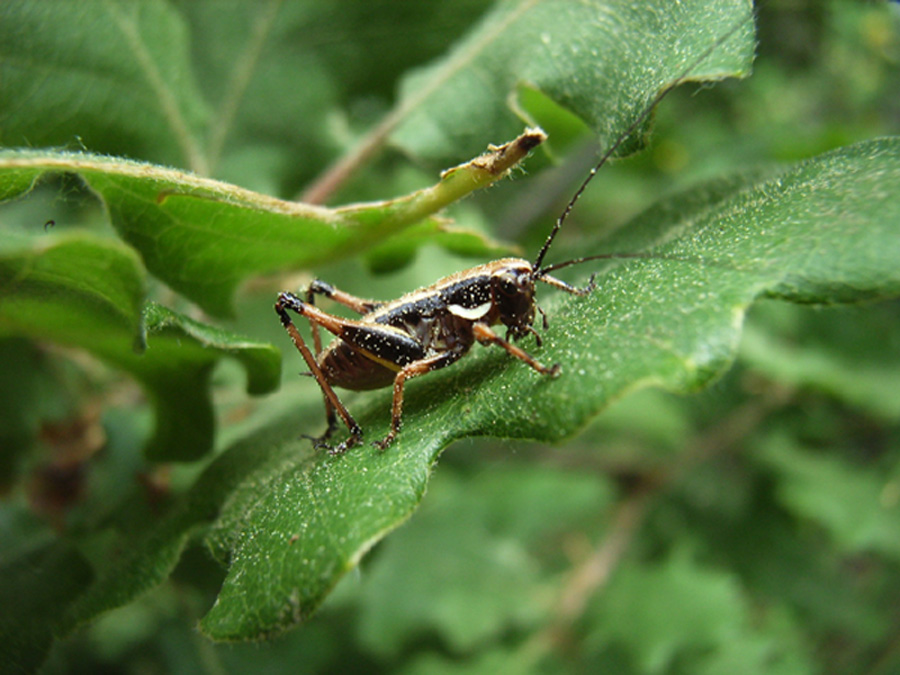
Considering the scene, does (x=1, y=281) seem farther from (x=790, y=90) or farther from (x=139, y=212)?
(x=790, y=90)

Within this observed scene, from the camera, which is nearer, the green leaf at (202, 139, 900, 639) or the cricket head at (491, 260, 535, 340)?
the green leaf at (202, 139, 900, 639)

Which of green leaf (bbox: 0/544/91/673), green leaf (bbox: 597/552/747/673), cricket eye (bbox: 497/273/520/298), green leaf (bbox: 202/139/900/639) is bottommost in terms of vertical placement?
green leaf (bbox: 597/552/747/673)

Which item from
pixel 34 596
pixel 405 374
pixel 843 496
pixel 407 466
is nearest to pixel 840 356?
pixel 843 496

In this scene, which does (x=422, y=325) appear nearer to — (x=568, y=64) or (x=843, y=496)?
(x=568, y=64)

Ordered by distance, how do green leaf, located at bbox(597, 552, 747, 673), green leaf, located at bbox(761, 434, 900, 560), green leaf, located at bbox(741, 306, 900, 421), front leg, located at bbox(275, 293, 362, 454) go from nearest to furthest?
front leg, located at bbox(275, 293, 362, 454)
green leaf, located at bbox(597, 552, 747, 673)
green leaf, located at bbox(761, 434, 900, 560)
green leaf, located at bbox(741, 306, 900, 421)

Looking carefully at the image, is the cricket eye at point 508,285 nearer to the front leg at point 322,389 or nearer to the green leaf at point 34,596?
the front leg at point 322,389

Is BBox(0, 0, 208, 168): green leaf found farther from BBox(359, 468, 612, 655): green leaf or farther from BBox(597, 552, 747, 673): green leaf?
BBox(597, 552, 747, 673): green leaf

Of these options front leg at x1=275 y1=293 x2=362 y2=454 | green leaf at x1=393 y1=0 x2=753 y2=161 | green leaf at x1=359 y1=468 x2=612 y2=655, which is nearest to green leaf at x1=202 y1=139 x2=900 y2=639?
front leg at x1=275 y1=293 x2=362 y2=454
